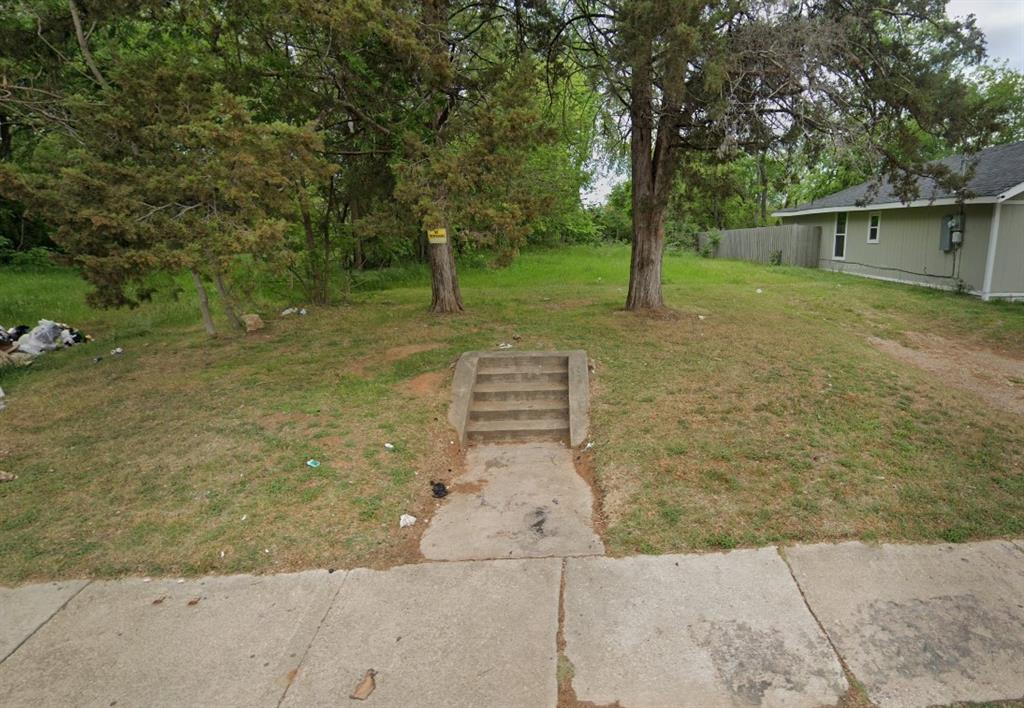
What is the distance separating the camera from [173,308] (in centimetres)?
1214

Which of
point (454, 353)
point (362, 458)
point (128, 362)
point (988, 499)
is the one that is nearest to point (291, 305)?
point (128, 362)

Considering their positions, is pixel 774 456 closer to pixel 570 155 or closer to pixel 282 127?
pixel 282 127

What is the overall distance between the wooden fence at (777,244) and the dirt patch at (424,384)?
725 inches

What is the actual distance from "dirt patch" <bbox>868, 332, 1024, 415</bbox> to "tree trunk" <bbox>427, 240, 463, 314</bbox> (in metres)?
6.69

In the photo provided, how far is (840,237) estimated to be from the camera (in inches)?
751

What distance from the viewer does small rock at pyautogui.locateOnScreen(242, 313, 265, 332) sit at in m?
9.48

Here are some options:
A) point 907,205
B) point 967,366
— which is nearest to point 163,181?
point 967,366

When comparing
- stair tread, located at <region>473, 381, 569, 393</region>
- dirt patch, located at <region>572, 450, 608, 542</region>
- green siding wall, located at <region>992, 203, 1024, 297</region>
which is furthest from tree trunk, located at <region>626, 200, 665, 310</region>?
green siding wall, located at <region>992, 203, 1024, 297</region>

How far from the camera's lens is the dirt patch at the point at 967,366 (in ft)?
19.8

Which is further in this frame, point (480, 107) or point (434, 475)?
point (480, 107)

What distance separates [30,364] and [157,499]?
607 centimetres

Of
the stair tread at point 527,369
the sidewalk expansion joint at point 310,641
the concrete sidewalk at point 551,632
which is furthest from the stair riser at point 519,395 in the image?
the sidewalk expansion joint at point 310,641

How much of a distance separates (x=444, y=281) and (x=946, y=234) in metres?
12.1

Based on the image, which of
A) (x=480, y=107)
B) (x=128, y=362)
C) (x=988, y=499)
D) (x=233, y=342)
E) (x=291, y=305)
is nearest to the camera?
(x=988, y=499)
